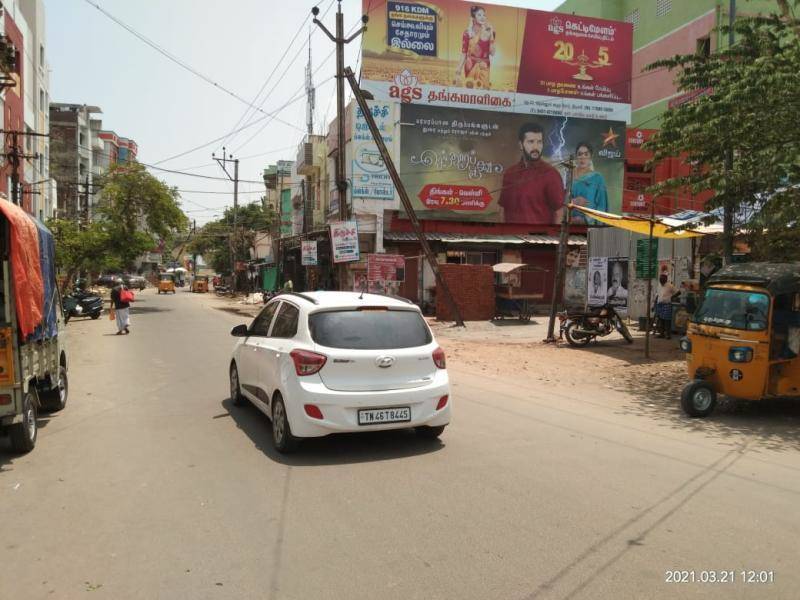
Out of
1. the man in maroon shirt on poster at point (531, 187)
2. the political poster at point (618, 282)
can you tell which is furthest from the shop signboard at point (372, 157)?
the political poster at point (618, 282)

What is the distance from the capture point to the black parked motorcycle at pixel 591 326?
627 inches

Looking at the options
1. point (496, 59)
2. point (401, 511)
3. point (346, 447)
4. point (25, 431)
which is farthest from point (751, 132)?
point (496, 59)

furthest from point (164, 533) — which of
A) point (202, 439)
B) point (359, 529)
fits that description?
point (202, 439)

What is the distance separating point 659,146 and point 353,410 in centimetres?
893

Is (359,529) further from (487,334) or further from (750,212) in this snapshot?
(487,334)

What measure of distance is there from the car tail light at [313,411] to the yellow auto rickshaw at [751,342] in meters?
4.99

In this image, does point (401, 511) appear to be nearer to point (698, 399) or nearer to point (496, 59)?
point (698, 399)

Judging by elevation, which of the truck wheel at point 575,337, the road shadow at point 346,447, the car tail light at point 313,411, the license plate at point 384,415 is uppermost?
the car tail light at point 313,411

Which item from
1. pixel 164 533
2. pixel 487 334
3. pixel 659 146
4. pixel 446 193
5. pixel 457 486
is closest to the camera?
pixel 164 533

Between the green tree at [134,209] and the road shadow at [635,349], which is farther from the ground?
the green tree at [134,209]

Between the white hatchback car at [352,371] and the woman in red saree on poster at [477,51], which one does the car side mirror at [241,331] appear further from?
the woman in red saree on poster at [477,51]

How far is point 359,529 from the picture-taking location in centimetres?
430

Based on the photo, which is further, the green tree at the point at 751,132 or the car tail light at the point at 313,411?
the green tree at the point at 751,132

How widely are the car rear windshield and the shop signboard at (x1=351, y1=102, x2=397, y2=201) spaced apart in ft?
77.8
